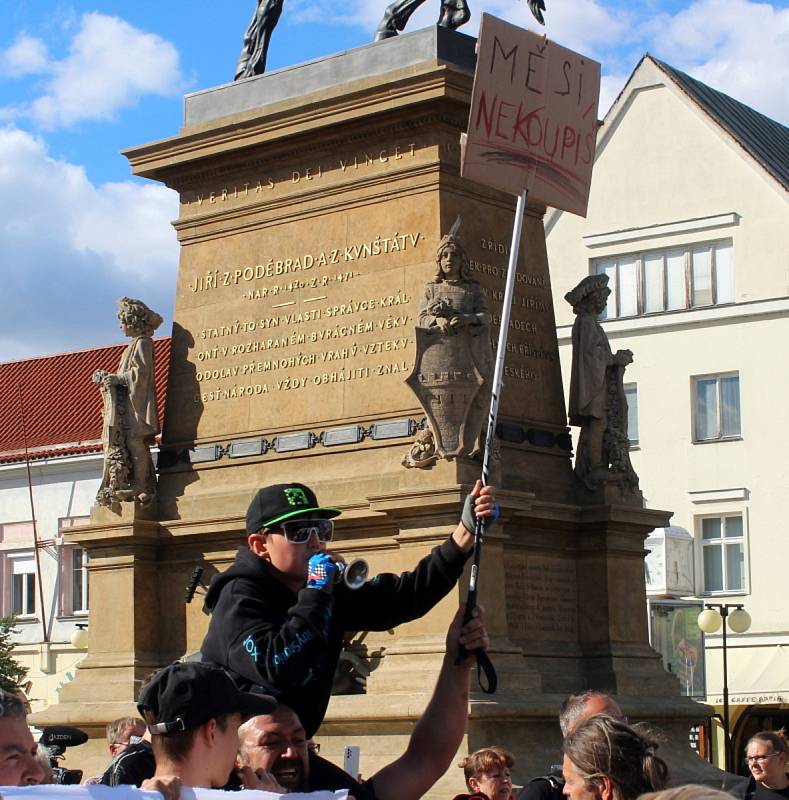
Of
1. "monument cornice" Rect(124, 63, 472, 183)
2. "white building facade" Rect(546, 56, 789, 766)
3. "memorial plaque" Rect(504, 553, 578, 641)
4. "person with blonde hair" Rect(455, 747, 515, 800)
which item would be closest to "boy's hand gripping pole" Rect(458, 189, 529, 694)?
"person with blonde hair" Rect(455, 747, 515, 800)

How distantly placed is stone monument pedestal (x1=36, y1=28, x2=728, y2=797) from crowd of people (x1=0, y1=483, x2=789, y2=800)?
728 cm

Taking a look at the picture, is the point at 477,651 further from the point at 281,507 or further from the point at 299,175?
the point at 299,175

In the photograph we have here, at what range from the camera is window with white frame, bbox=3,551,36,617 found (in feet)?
147

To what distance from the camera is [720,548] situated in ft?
138

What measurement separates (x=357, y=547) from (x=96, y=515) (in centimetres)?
261

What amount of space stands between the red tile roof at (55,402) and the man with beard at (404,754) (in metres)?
35.4

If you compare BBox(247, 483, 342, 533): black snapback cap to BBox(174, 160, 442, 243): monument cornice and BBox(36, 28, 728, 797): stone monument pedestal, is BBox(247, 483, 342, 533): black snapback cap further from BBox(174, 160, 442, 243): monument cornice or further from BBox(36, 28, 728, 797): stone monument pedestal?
BBox(174, 160, 442, 243): monument cornice

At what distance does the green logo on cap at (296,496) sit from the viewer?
7336 mm

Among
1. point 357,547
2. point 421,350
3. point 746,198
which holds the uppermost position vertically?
point 746,198

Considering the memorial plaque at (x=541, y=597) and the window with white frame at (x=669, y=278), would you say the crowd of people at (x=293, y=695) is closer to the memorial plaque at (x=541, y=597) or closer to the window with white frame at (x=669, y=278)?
the memorial plaque at (x=541, y=597)

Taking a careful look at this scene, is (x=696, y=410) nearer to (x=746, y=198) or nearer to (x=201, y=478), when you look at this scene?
(x=746, y=198)

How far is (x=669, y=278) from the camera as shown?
4378 centimetres

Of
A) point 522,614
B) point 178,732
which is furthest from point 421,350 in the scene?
point 178,732

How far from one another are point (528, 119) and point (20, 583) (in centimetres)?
3470
